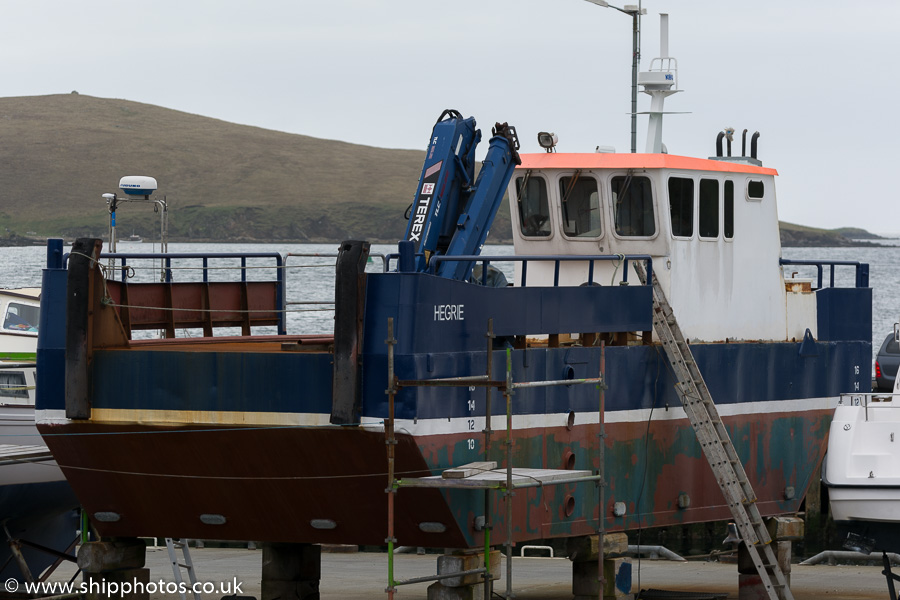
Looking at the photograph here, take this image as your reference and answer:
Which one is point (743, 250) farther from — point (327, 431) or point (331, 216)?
point (331, 216)

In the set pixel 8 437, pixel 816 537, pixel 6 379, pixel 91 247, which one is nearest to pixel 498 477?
pixel 91 247

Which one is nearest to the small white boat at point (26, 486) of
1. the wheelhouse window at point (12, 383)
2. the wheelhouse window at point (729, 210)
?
the wheelhouse window at point (12, 383)

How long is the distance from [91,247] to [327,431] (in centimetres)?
310

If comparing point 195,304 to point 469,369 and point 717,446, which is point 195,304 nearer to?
point 469,369

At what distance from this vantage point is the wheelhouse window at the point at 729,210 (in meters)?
20.1

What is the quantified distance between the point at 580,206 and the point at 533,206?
2.14 ft

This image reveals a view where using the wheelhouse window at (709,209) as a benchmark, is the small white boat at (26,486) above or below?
below

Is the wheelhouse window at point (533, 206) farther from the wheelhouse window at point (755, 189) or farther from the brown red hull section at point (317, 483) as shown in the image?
the brown red hull section at point (317, 483)

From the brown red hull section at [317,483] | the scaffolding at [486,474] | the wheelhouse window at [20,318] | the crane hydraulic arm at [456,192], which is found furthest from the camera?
the wheelhouse window at [20,318]

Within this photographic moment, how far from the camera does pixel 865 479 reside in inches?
744

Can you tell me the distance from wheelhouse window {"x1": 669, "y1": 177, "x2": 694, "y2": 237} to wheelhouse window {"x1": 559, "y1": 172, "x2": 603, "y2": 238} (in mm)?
865

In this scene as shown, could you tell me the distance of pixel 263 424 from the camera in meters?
15.8

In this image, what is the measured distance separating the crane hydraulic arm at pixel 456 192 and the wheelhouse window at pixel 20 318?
11738 millimetres

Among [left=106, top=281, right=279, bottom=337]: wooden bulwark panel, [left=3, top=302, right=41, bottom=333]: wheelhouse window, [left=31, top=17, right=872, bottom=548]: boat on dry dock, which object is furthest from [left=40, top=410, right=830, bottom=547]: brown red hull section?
[left=3, top=302, right=41, bottom=333]: wheelhouse window
